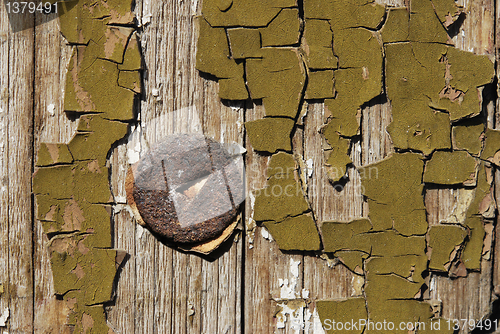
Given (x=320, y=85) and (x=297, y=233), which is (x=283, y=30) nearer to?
(x=320, y=85)

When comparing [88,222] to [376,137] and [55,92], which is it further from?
[376,137]

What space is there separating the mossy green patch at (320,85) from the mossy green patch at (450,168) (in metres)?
0.59

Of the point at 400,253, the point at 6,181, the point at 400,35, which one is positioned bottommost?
the point at 400,253

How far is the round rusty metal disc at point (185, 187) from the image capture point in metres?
1.45

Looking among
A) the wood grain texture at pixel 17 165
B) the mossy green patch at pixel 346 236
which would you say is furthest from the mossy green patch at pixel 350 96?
the wood grain texture at pixel 17 165

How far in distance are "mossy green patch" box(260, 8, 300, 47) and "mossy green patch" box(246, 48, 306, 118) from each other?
0.13ft

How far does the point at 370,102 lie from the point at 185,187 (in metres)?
0.97

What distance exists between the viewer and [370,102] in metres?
1.47

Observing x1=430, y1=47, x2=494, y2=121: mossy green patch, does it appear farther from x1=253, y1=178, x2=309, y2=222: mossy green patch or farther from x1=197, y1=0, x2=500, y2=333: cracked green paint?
x1=253, y1=178, x2=309, y2=222: mossy green patch

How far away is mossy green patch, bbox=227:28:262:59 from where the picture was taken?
4.59 ft

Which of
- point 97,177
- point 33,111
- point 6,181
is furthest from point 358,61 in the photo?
point 6,181

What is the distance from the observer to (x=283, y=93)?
1.42m

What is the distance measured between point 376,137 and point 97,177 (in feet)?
4.42

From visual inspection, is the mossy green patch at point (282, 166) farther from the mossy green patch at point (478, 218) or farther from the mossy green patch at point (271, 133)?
the mossy green patch at point (478, 218)
